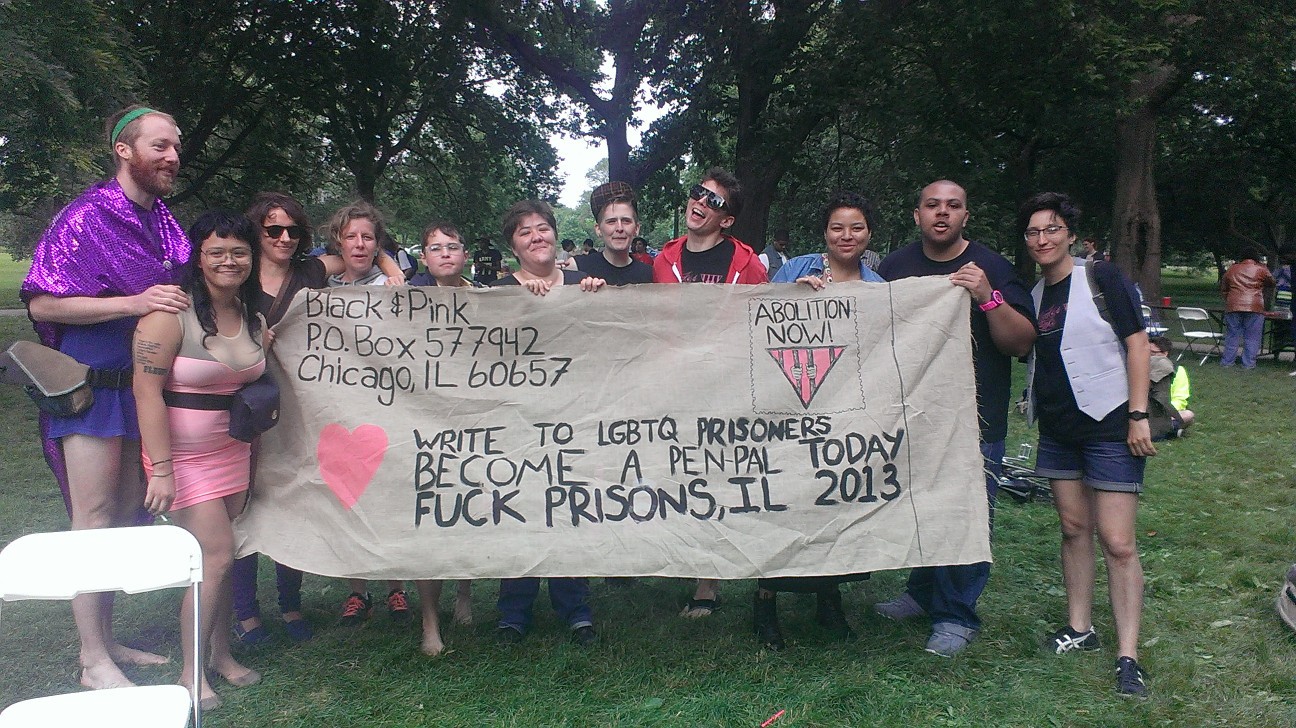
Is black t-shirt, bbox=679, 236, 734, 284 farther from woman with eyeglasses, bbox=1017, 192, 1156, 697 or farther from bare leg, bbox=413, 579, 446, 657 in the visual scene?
bare leg, bbox=413, 579, 446, 657

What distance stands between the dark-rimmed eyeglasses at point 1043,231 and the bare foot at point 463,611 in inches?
113

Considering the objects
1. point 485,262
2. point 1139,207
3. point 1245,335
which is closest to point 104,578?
point 1245,335

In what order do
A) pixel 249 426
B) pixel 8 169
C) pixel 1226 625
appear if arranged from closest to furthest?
pixel 249 426, pixel 1226 625, pixel 8 169

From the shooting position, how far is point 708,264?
12.5 feet

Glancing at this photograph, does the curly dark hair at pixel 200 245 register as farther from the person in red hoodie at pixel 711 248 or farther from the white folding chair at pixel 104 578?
the person in red hoodie at pixel 711 248

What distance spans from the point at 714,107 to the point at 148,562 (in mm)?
12842

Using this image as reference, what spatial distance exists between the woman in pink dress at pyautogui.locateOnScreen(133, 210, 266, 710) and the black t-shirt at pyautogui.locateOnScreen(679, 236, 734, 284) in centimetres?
178

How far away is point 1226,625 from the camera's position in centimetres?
379

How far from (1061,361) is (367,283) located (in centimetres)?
294

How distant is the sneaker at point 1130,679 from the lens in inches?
124

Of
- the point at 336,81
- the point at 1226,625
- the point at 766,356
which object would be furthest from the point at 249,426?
the point at 336,81

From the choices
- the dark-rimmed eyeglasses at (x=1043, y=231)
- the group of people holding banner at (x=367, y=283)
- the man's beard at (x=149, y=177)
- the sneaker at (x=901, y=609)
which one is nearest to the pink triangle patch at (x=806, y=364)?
the group of people holding banner at (x=367, y=283)

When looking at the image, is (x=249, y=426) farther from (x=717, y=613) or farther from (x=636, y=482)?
(x=717, y=613)

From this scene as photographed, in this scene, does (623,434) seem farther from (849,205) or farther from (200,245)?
(200,245)
